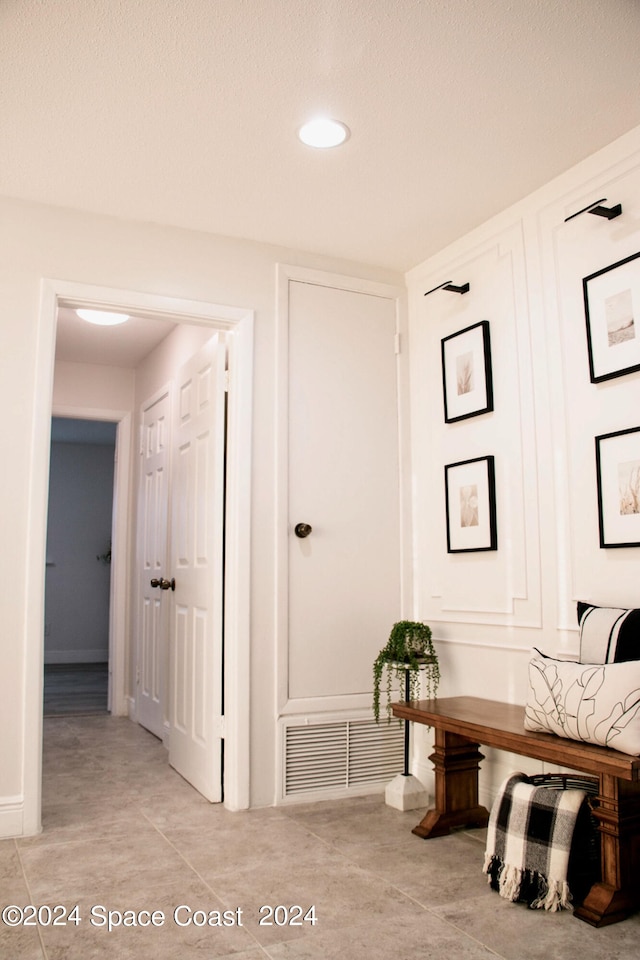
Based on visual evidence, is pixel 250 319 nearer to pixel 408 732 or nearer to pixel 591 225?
pixel 591 225

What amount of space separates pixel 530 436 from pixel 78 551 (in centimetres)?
693

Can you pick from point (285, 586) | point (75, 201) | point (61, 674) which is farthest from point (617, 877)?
point (61, 674)

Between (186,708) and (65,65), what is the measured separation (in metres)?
2.72

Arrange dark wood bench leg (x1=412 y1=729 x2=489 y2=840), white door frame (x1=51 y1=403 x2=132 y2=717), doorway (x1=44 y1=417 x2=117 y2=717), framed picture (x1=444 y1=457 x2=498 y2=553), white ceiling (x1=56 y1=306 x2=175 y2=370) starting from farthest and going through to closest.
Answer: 1. doorway (x1=44 y1=417 x2=117 y2=717)
2. white door frame (x1=51 y1=403 x2=132 y2=717)
3. white ceiling (x1=56 y1=306 x2=175 y2=370)
4. framed picture (x1=444 y1=457 x2=498 y2=553)
5. dark wood bench leg (x1=412 y1=729 x2=489 y2=840)

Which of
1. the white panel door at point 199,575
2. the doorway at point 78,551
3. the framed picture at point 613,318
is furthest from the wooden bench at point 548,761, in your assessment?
the doorway at point 78,551

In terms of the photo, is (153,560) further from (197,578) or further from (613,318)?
(613,318)

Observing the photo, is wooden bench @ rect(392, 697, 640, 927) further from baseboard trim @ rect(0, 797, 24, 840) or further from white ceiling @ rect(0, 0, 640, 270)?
white ceiling @ rect(0, 0, 640, 270)

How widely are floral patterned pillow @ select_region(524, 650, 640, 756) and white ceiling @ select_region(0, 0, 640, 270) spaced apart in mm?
1785

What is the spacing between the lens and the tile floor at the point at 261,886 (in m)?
1.94

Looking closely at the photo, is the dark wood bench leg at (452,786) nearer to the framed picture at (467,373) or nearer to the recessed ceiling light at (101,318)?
the framed picture at (467,373)

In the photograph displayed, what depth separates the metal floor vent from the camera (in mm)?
3291

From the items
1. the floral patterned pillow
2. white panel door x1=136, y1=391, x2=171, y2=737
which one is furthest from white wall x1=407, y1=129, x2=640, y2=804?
white panel door x1=136, y1=391, x2=171, y2=737

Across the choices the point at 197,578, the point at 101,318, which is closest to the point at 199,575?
the point at 197,578

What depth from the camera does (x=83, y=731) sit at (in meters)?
4.73
